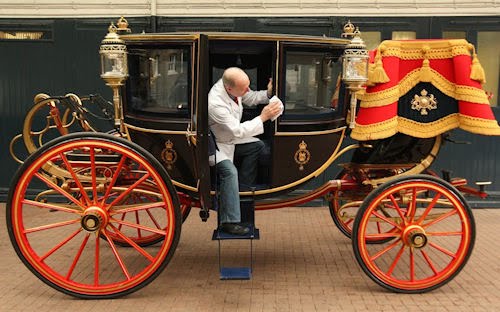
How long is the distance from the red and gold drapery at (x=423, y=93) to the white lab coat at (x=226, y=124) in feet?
2.99

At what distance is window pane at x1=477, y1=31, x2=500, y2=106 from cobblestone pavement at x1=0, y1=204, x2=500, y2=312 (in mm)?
2356

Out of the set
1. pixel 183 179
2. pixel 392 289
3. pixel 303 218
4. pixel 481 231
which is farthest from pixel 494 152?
pixel 183 179

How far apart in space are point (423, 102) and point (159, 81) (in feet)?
6.75

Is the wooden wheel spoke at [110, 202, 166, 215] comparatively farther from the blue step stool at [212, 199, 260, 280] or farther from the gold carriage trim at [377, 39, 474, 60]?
the gold carriage trim at [377, 39, 474, 60]

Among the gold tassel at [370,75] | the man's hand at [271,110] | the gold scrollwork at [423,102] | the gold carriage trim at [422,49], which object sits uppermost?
the gold carriage trim at [422,49]

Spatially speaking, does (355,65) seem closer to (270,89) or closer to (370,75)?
(370,75)

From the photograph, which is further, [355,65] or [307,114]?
[307,114]

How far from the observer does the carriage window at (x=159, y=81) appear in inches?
157

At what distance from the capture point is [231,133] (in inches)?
158

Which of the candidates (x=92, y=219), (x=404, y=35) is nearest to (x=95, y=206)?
(x=92, y=219)

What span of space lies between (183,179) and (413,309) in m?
1.90

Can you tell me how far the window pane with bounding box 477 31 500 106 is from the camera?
6.85 m

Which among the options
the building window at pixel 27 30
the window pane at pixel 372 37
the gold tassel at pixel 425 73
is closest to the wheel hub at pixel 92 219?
the gold tassel at pixel 425 73

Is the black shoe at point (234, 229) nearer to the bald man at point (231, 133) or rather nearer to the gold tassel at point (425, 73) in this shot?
the bald man at point (231, 133)
